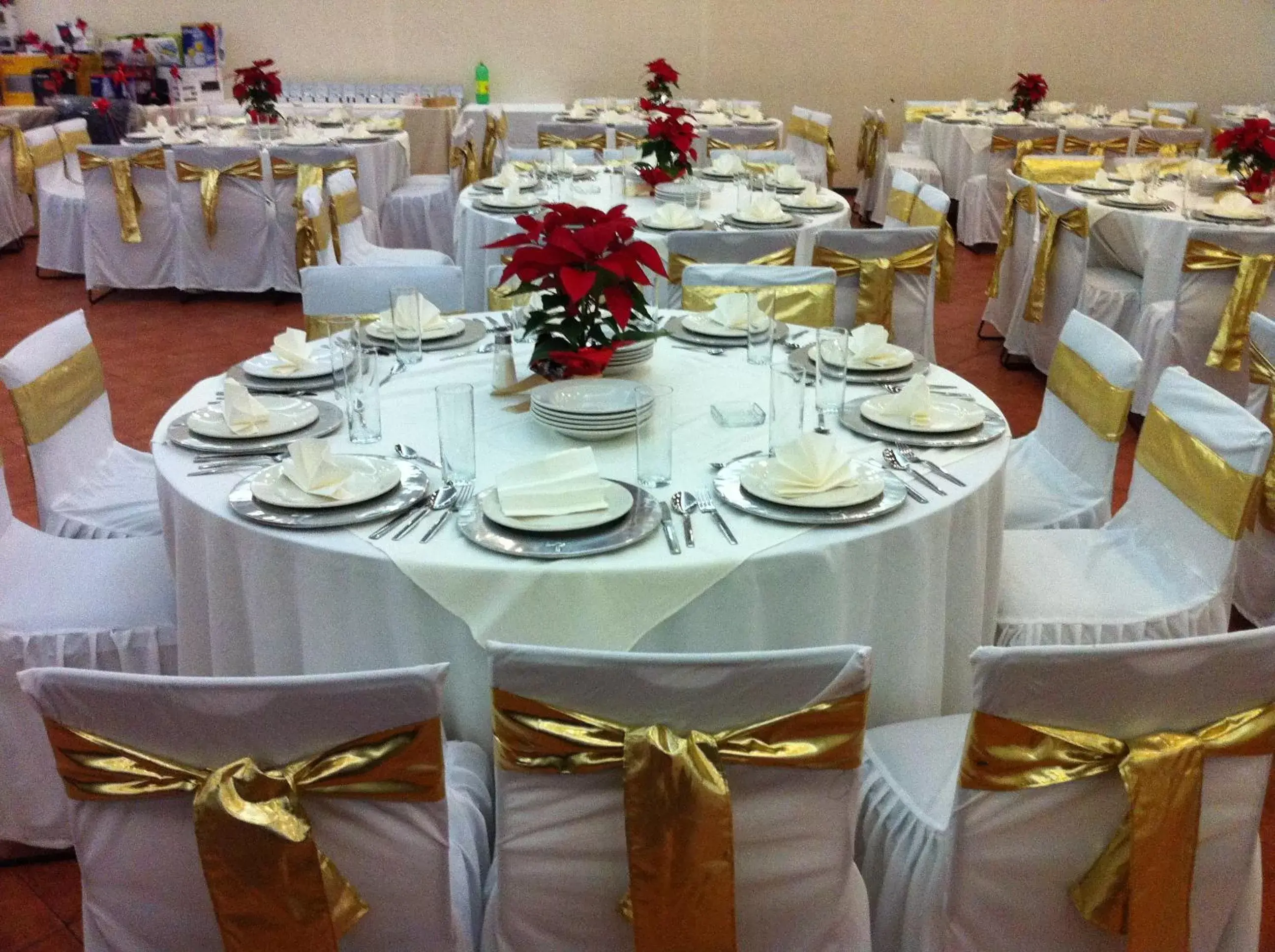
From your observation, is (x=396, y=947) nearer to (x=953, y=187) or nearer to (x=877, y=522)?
(x=877, y=522)

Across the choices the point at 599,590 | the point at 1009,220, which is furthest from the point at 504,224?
the point at 599,590

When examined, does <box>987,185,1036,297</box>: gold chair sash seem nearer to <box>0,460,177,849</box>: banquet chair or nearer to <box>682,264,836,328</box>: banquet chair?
<box>682,264,836,328</box>: banquet chair

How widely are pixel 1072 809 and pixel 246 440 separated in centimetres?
160

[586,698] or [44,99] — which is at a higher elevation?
[44,99]

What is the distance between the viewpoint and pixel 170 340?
5.99 meters

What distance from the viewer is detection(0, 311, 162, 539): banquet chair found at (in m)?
2.57

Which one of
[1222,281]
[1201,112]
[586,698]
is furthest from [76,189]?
[1201,112]

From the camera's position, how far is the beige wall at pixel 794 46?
390 inches

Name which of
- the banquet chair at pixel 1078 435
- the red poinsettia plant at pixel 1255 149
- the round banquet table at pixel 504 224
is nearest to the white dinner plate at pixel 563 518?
the banquet chair at pixel 1078 435

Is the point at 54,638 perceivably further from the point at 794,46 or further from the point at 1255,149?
the point at 794,46

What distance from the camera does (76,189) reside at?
23.2 ft

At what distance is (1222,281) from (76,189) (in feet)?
21.3

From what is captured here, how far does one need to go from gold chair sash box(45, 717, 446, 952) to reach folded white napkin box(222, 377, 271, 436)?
0.94 metres

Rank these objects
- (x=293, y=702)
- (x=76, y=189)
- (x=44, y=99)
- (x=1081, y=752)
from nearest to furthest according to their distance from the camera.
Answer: (x=293, y=702) → (x=1081, y=752) → (x=76, y=189) → (x=44, y=99)
